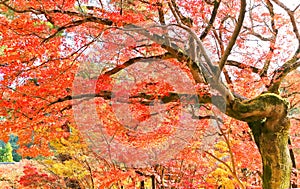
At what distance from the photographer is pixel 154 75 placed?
467 cm

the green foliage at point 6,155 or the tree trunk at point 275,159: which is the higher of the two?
the green foliage at point 6,155

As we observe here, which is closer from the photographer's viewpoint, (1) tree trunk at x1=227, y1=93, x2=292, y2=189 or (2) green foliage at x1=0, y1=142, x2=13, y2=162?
(1) tree trunk at x1=227, y1=93, x2=292, y2=189

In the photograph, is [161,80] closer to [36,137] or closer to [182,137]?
[182,137]

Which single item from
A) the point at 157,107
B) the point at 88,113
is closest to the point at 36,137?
the point at 88,113

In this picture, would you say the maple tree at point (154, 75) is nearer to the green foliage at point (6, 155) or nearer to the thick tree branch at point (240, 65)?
the thick tree branch at point (240, 65)

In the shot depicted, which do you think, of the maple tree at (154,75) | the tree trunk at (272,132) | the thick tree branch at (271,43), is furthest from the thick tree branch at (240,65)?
the tree trunk at (272,132)

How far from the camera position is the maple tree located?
3666 millimetres

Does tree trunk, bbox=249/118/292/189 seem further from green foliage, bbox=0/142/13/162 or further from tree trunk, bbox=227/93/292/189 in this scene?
green foliage, bbox=0/142/13/162

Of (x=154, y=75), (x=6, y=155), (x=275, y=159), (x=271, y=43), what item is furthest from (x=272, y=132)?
(x=6, y=155)

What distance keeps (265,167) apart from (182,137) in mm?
1735

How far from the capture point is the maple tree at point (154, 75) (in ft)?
12.0

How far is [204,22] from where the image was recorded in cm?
439

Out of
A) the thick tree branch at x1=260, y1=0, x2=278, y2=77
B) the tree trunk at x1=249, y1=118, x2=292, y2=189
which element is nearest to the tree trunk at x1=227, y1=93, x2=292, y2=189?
the tree trunk at x1=249, y1=118, x2=292, y2=189

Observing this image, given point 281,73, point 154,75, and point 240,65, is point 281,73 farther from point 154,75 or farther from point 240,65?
point 154,75
